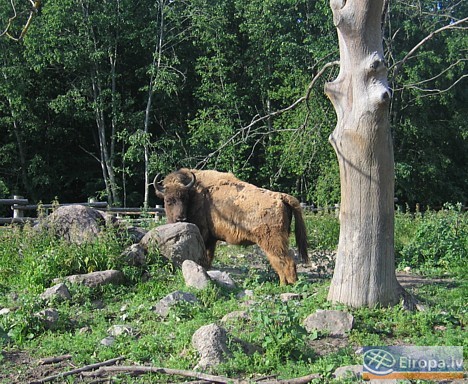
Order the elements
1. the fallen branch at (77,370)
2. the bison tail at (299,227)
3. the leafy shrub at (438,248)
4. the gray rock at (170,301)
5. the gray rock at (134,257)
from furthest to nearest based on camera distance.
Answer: the leafy shrub at (438,248), the bison tail at (299,227), the gray rock at (134,257), the gray rock at (170,301), the fallen branch at (77,370)

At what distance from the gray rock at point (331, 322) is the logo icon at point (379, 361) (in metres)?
0.59

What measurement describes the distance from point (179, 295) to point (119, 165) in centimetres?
2326

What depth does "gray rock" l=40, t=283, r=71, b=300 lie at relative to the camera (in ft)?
25.9

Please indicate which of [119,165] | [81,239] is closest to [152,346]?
[81,239]

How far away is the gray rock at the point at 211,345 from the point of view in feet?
18.7

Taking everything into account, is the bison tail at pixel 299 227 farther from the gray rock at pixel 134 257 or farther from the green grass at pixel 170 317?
the gray rock at pixel 134 257

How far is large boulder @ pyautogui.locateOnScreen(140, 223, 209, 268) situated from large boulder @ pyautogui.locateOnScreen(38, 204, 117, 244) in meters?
0.84

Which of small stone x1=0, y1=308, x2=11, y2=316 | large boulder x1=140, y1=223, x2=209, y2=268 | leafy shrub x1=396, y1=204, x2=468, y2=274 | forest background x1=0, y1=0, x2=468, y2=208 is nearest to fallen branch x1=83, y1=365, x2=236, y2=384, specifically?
small stone x1=0, y1=308, x2=11, y2=316

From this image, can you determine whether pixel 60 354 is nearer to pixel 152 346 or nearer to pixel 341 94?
pixel 152 346

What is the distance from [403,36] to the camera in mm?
30625

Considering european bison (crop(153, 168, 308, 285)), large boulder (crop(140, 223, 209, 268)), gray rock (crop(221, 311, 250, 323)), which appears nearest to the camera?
gray rock (crop(221, 311, 250, 323))

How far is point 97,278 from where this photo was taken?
862 centimetres

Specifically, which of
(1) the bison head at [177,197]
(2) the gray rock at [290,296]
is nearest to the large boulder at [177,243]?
(1) the bison head at [177,197]

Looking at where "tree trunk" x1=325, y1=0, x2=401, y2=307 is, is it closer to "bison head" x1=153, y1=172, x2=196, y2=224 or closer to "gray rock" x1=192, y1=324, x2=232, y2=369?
"gray rock" x1=192, y1=324, x2=232, y2=369
